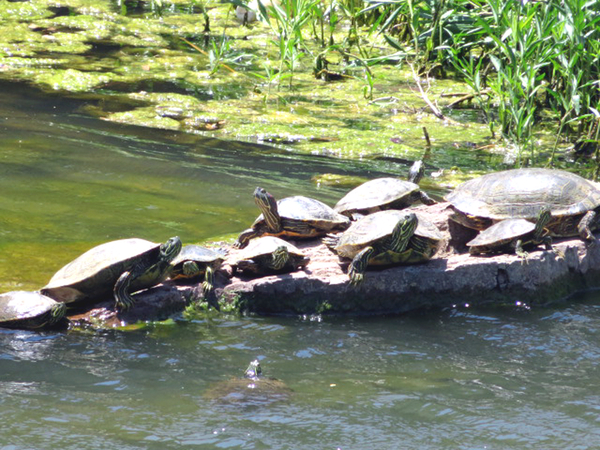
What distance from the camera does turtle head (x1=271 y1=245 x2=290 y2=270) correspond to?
4281 millimetres

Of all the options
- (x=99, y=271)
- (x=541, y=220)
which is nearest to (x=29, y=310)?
(x=99, y=271)

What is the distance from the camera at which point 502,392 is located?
3418mm

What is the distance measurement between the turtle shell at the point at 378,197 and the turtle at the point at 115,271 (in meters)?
1.42

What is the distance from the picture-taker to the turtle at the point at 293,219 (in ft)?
15.3

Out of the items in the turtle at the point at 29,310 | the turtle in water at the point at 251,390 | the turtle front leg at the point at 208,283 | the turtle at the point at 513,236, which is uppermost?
the turtle at the point at 513,236

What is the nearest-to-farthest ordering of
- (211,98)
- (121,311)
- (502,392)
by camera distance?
(502,392)
(121,311)
(211,98)

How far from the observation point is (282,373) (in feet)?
11.7

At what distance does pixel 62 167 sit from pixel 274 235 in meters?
2.78

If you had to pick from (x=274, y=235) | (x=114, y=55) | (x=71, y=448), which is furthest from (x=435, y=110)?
(x=71, y=448)

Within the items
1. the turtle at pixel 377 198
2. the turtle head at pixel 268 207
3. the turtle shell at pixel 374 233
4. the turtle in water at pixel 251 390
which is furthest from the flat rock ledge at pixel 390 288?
the turtle in water at pixel 251 390

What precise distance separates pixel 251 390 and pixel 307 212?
1619mm

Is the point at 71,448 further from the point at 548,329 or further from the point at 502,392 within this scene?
the point at 548,329

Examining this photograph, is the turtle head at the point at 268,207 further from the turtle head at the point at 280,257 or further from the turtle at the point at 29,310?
the turtle at the point at 29,310

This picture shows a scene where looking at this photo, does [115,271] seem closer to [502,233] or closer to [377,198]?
[377,198]
